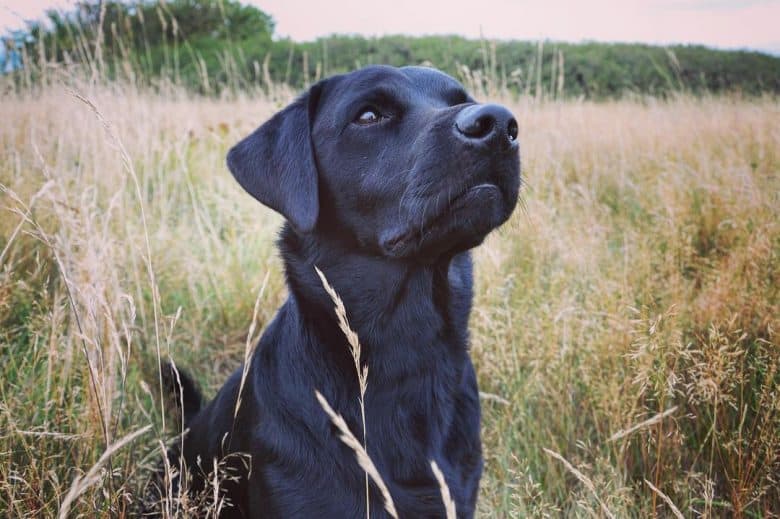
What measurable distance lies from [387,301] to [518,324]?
1.07 meters

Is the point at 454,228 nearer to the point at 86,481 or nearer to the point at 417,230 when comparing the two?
the point at 417,230

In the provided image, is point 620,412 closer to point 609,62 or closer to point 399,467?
point 399,467

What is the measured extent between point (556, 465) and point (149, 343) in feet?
6.46

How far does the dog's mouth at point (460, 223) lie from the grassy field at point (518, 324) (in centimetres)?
51

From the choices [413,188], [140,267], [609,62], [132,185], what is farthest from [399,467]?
[609,62]

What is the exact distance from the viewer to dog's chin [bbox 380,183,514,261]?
65.5 inches

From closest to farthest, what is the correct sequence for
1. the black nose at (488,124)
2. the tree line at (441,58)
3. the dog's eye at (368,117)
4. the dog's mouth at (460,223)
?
the black nose at (488,124) → the dog's mouth at (460,223) → the dog's eye at (368,117) → the tree line at (441,58)

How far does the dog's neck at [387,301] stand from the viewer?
188cm

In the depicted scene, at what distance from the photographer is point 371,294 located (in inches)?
77.0

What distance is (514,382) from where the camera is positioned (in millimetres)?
2572

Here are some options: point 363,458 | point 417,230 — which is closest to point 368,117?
point 417,230

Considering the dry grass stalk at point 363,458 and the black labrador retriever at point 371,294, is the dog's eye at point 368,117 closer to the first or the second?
the black labrador retriever at point 371,294

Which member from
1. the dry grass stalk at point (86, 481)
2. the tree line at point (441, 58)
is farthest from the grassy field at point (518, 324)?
the tree line at point (441, 58)

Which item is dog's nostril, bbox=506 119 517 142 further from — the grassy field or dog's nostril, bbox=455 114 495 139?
the grassy field
